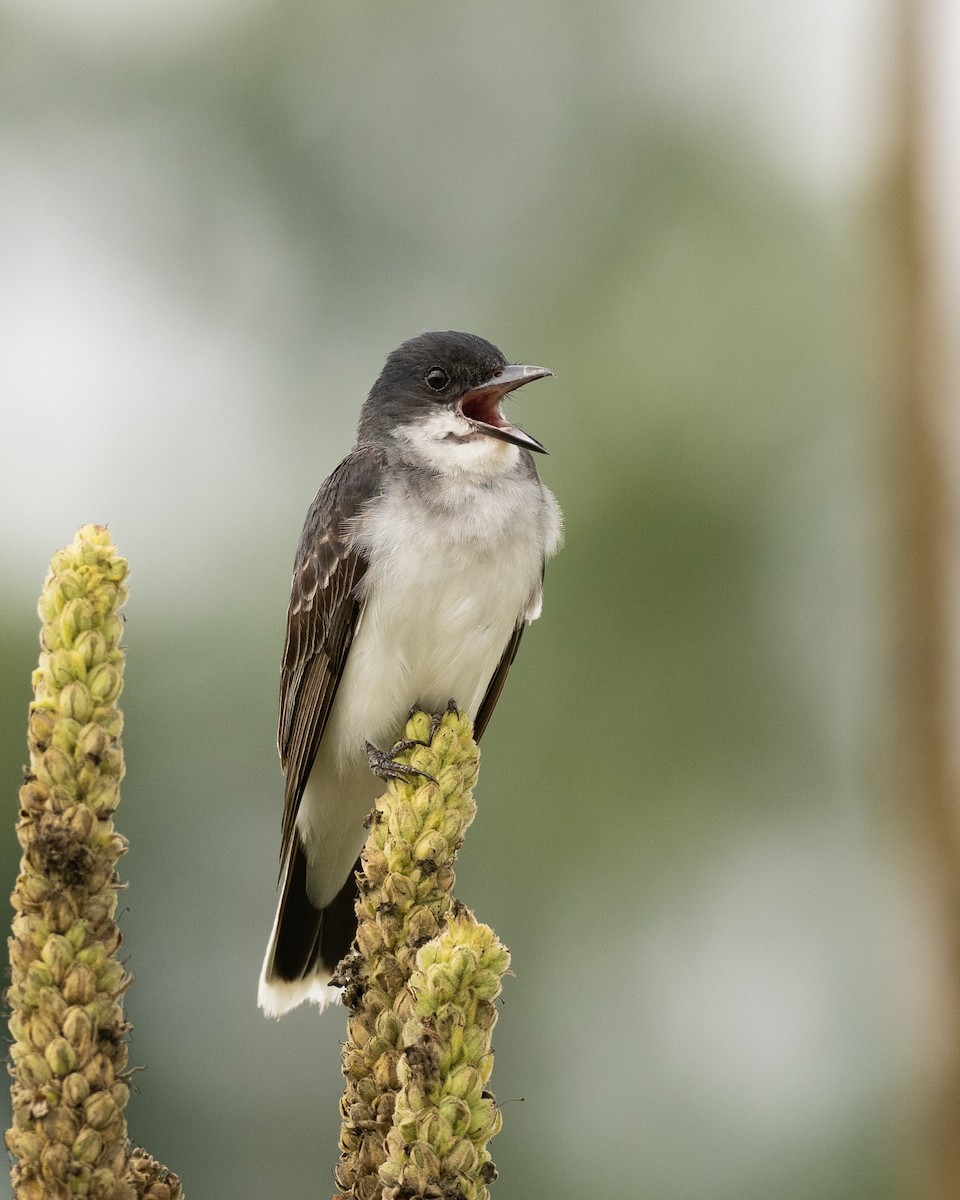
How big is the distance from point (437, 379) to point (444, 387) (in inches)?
2.2

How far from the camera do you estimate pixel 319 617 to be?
5070 mm

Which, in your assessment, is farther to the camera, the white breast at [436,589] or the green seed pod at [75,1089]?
the white breast at [436,589]

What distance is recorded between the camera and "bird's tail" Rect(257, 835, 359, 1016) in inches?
187

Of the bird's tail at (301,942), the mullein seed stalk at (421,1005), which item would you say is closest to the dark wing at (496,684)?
the bird's tail at (301,942)

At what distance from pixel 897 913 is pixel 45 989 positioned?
4.72ft

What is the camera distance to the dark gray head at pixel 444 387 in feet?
16.8

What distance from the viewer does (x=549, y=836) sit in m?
8.97

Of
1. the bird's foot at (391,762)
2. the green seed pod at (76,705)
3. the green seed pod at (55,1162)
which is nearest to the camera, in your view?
→ the green seed pod at (55,1162)

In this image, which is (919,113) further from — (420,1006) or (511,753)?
(511,753)

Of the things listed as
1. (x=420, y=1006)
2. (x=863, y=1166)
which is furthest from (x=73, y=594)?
(x=863, y=1166)

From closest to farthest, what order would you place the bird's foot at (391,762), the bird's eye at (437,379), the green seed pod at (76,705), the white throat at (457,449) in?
the green seed pod at (76,705) → the bird's foot at (391,762) → the white throat at (457,449) → the bird's eye at (437,379)

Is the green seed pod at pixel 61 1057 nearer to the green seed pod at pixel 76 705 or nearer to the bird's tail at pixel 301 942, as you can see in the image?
the green seed pod at pixel 76 705

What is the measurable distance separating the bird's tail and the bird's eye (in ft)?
5.24

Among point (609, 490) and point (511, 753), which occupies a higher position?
point (609, 490)
